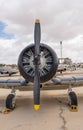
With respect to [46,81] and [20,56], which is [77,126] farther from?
[20,56]

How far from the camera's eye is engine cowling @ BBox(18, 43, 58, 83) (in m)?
7.75

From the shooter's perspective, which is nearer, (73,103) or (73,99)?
(73,103)

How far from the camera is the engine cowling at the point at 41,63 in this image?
775cm

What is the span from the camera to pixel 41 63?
773cm

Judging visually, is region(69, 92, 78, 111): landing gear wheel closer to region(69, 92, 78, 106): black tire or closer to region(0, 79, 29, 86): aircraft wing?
region(69, 92, 78, 106): black tire

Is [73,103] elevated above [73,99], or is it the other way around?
[73,99]

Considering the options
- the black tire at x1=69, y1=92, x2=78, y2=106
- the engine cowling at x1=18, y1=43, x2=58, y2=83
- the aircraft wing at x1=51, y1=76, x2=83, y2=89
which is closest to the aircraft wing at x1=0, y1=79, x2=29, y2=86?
the engine cowling at x1=18, y1=43, x2=58, y2=83

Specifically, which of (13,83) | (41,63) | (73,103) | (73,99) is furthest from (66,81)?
(13,83)

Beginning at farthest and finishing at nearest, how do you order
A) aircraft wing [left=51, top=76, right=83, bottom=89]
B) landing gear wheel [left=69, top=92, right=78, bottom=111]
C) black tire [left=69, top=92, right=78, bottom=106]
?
aircraft wing [left=51, top=76, right=83, bottom=89] → black tire [left=69, top=92, right=78, bottom=106] → landing gear wheel [left=69, top=92, right=78, bottom=111]

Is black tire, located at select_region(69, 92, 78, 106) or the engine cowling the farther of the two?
black tire, located at select_region(69, 92, 78, 106)

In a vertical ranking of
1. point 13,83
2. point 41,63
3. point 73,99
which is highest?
point 41,63

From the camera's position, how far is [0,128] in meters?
6.03

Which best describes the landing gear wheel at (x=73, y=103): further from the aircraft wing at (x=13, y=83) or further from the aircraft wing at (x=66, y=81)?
the aircraft wing at (x=13, y=83)

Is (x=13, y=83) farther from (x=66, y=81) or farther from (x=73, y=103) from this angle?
(x=73, y=103)
